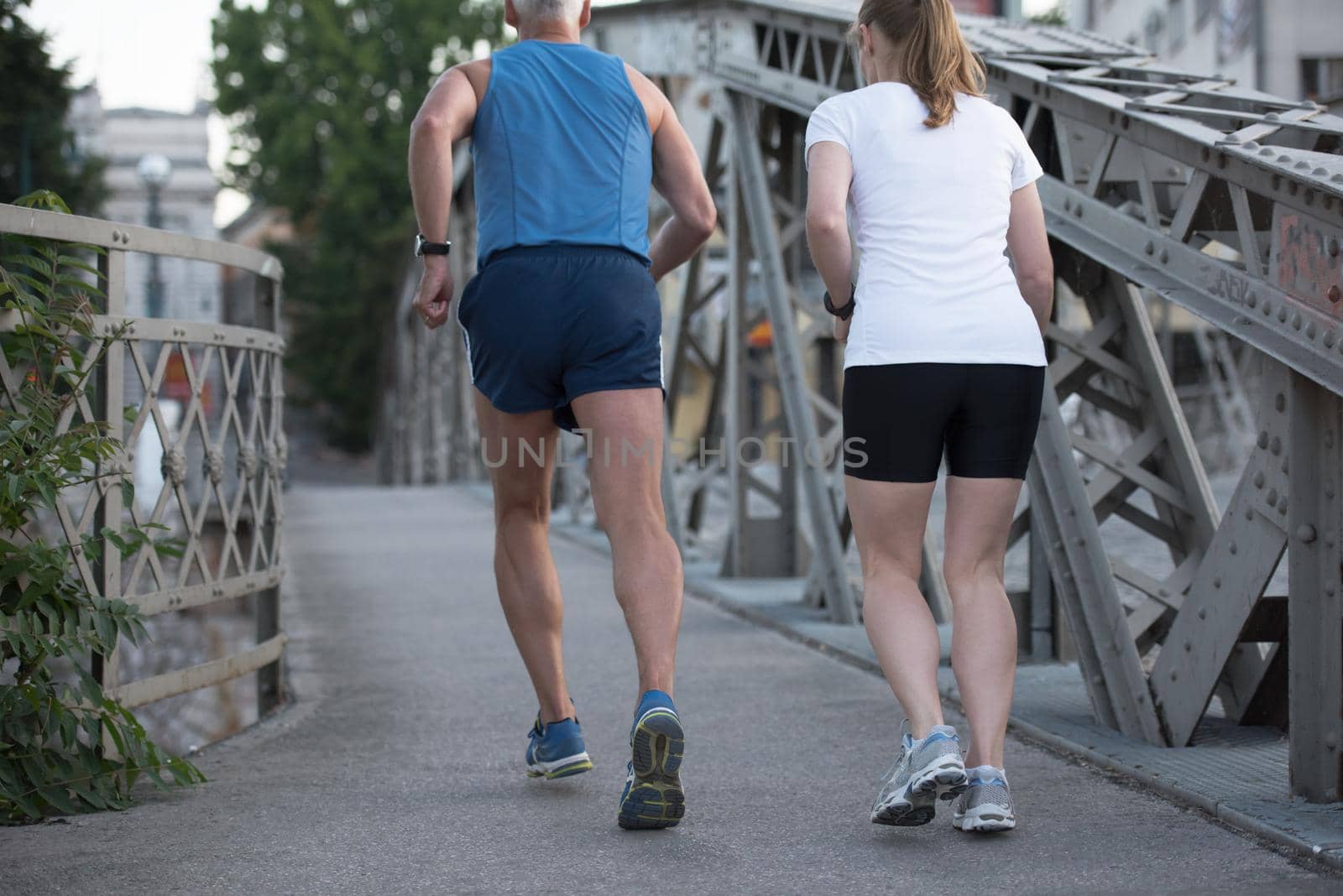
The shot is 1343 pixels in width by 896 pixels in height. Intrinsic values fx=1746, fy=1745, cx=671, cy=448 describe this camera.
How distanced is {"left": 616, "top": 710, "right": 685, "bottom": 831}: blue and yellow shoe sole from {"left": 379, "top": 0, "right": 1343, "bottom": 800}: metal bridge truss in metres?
1.30

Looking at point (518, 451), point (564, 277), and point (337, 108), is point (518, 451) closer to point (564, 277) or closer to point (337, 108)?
point (564, 277)

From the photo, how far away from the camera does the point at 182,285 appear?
2366 inches

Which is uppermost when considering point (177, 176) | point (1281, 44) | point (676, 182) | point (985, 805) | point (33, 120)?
point (177, 176)

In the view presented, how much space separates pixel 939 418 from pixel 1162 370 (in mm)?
1477

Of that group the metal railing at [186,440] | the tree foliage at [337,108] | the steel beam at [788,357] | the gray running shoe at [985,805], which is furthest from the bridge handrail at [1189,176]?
the tree foliage at [337,108]

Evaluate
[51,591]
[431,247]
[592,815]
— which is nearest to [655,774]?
[592,815]

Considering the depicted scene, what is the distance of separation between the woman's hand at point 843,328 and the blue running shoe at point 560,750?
114cm

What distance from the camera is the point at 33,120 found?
23.6 m

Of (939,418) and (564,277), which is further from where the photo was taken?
(564,277)

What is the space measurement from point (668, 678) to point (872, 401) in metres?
0.75

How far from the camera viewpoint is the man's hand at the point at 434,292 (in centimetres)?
385

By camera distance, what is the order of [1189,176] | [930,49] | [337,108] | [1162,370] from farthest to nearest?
1. [337,108]
2. [1162,370]
3. [1189,176]
4. [930,49]

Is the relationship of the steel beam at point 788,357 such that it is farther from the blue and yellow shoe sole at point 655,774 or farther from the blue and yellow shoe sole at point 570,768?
the blue and yellow shoe sole at point 655,774

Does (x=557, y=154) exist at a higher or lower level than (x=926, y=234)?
higher
